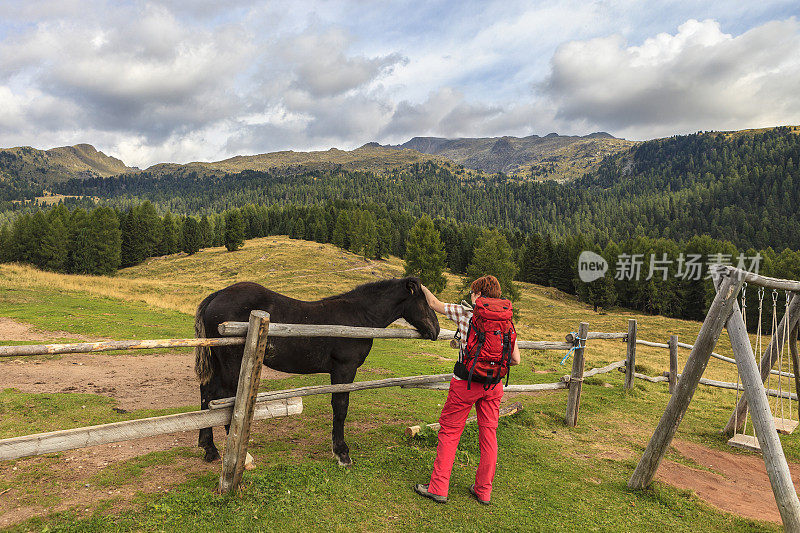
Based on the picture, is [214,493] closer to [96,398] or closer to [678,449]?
[96,398]

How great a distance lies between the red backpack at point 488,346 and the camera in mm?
5422

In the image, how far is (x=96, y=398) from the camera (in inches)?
356

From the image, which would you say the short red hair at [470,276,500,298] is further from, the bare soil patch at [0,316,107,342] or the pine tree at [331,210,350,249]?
the pine tree at [331,210,350,249]

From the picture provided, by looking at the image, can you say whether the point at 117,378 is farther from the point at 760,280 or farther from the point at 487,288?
the point at 760,280

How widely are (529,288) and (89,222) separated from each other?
3358 inches

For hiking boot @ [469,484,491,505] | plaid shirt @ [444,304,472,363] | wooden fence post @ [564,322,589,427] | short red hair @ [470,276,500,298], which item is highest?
short red hair @ [470,276,500,298]

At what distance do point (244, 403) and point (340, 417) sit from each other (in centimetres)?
191

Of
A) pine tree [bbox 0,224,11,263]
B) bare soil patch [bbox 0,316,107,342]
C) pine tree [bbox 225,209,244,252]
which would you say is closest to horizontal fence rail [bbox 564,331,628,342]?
bare soil patch [bbox 0,316,107,342]

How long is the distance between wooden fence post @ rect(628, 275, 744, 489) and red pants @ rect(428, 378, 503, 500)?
112 inches

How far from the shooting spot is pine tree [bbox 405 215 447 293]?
180 ft

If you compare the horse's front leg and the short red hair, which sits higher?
the short red hair

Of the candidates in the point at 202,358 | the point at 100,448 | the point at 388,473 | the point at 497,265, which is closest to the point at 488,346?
the point at 388,473

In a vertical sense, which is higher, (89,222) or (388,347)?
(89,222)

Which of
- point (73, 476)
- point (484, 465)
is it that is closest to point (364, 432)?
point (484, 465)
